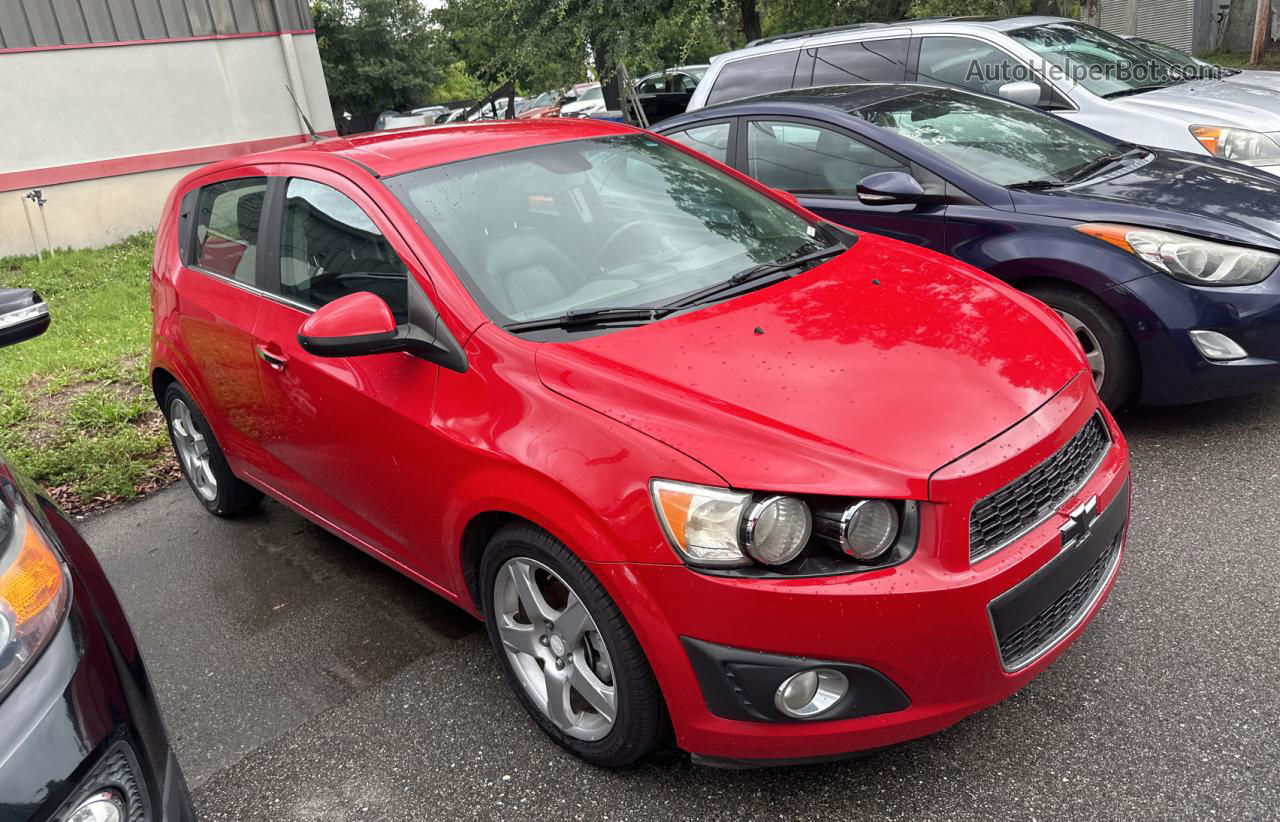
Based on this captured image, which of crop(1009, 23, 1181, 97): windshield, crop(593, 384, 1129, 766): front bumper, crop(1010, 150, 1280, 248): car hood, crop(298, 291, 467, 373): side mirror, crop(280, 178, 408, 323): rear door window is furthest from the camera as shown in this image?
crop(1009, 23, 1181, 97): windshield

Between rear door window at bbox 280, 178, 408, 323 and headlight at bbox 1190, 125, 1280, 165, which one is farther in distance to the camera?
headlight at bbox 1190, 125, 1280, 165

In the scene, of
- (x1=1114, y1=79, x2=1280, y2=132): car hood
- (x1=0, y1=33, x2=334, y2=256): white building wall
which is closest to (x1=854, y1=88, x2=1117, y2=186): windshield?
(x1=1114, y1=79, x2=1280, y2=132): car hood

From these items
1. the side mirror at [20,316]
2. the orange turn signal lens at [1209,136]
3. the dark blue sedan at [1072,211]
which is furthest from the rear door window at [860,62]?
the side mirror at [20,316]

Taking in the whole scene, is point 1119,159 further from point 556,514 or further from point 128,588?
point 128,588

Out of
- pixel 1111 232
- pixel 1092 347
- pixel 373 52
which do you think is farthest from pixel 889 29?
pixel 373 52

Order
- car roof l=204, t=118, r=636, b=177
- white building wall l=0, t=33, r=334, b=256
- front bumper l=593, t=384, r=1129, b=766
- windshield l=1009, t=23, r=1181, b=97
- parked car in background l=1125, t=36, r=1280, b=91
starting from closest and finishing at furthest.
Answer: front bumper l=593, t=384, r=1129, b=766, car roof l=204, t=118, r=636, b=177, windshield l=1009, t=23, r=1181, b=97, parked car in background l=1125, t=36, r=1280, b=91, white building wall l=0, t=33, r=334, b=256

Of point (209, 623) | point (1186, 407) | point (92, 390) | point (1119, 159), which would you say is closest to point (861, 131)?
point (1119, 159)

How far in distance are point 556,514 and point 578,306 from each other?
72cm

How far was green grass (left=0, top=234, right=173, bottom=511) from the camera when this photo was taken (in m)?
4.89

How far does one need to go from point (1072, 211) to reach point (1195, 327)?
0.68m

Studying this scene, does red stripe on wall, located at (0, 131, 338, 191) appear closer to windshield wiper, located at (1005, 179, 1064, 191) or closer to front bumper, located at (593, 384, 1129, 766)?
windshield wiper, located at (1005, 179, 1064, 191)

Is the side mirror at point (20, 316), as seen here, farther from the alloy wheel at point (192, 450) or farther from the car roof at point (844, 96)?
the car roof at point (844, 96)

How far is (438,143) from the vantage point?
3236 millimetres

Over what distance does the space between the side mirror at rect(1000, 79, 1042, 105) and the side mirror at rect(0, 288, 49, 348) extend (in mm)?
5630
